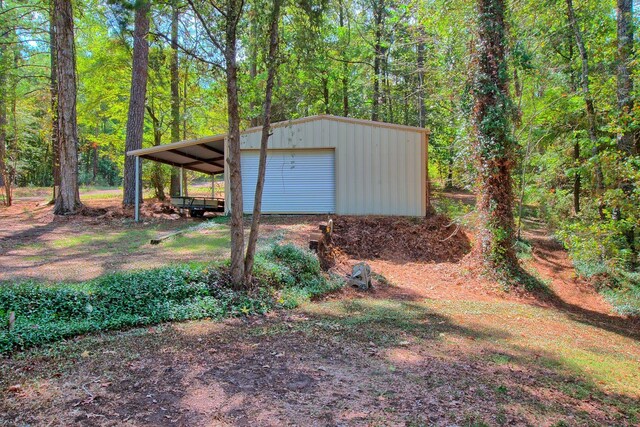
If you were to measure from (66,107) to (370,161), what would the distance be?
954 cm

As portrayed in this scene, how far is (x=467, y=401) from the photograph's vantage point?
9.57ft

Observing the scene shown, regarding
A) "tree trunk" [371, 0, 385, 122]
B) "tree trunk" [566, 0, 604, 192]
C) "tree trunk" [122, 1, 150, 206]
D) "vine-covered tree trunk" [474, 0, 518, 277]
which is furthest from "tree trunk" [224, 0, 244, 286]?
"tree trunk" [371, 0, 385, 122]

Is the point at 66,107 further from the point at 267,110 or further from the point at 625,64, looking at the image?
the point at 625,64

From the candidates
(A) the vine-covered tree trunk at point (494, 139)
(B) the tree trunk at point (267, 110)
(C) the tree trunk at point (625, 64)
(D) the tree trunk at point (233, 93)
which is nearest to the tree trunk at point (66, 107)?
(D) the tree trunk at point (233, 93)

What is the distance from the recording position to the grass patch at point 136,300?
404cm

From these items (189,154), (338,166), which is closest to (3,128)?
(189,154)

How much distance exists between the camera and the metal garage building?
12500mm

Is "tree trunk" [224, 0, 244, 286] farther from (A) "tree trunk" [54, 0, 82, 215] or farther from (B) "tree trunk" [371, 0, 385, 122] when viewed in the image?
(B) "tree trunk" [371, 0, 385, 122]

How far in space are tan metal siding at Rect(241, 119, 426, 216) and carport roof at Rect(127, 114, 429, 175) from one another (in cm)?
16

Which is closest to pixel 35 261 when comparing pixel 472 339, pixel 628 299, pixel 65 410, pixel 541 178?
pixel 65 410

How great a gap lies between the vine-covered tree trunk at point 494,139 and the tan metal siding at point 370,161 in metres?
3.83

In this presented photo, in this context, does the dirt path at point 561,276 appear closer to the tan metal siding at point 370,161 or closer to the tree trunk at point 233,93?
the tan metal siding at point 370,161

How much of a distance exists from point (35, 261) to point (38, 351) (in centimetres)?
386

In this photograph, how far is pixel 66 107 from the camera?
11727 millimetres
